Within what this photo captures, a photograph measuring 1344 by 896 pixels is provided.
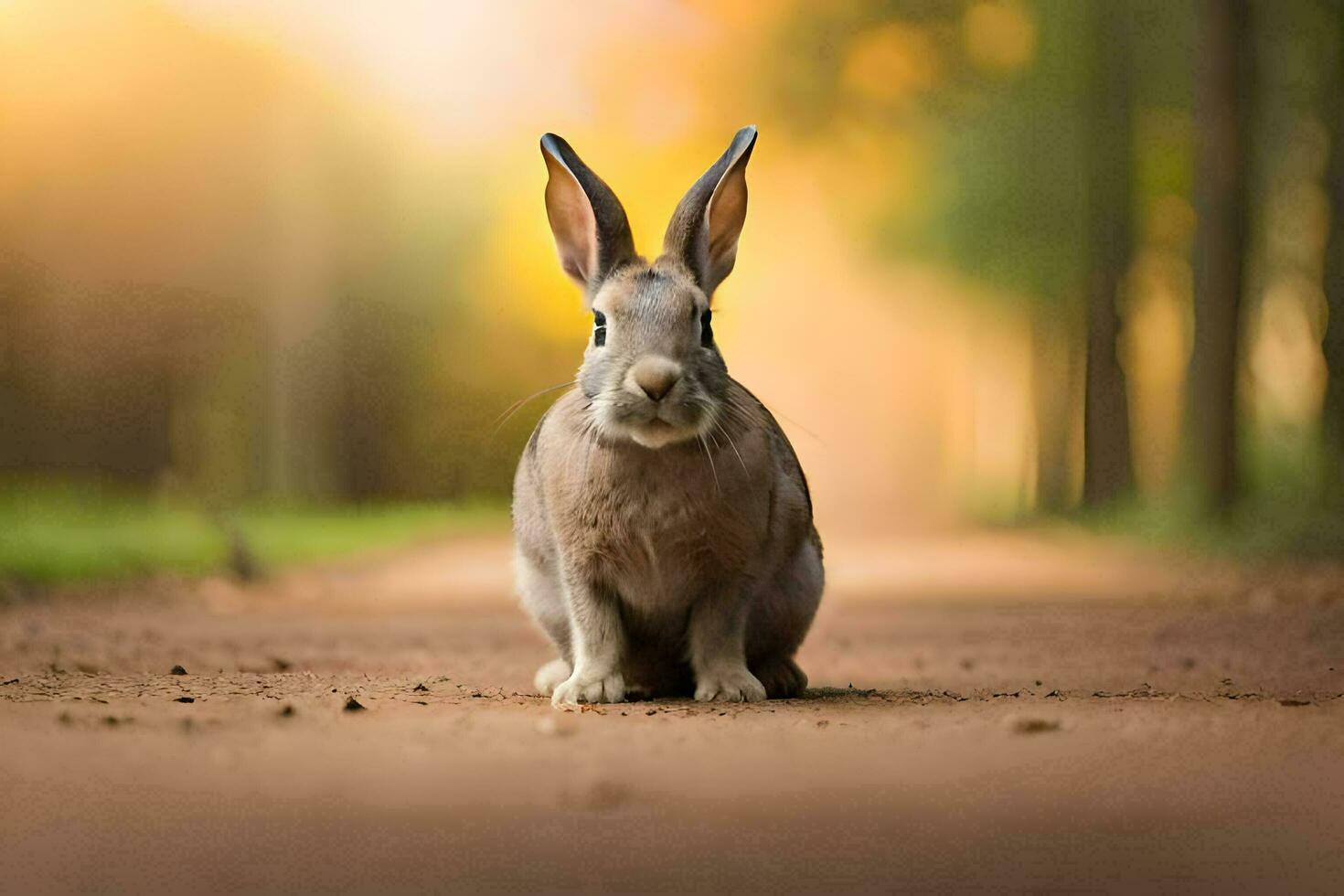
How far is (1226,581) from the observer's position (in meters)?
13.7

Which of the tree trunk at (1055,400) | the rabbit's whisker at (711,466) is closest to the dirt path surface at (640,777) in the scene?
the rabbit's whisker at (711,466)

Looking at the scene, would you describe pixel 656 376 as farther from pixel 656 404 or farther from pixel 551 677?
pixel 551 677

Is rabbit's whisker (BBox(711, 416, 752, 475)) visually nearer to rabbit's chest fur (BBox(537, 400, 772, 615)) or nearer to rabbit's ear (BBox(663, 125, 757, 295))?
rabbit's chest fur (BBox(537, 400, 772, 615))

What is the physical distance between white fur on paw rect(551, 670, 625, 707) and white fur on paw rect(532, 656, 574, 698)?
0.55 meters

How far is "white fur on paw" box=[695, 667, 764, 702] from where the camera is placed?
5965 mm

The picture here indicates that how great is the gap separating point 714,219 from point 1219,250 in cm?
1301

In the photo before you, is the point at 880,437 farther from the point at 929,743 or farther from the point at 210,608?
the point at 929,743

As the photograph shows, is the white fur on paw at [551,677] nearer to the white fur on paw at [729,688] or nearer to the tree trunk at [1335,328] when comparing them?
the white fur on paw at [729,688]

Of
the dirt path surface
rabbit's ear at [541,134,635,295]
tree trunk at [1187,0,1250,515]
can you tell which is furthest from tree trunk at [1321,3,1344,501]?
rabbit's ear at [541,134,635,295]

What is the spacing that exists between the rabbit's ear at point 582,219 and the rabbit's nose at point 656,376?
713 millimetres

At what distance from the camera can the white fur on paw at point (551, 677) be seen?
259 inches

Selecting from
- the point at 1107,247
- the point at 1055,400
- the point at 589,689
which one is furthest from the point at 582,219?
the point at 1055,400

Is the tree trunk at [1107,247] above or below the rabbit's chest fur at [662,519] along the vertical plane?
above

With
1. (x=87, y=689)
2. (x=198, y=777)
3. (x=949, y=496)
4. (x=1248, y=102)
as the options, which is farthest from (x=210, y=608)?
(x=949, y=496)
